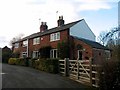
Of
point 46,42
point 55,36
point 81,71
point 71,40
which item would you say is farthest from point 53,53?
point 81,71

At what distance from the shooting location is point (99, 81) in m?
14.5

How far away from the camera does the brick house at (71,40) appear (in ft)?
110

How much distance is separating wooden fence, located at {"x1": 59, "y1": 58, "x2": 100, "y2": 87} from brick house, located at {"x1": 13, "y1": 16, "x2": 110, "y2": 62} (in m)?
8.11

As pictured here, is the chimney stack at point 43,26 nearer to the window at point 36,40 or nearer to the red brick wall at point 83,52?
the window at point 36,40

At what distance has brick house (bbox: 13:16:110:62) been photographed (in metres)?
33.6

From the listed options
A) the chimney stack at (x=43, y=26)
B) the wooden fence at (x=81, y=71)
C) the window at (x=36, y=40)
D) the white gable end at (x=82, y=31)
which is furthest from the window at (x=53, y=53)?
the wooden fence at (x=81, y=71)

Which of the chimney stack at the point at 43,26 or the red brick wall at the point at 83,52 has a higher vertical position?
the chimney stack at the point at 43,26

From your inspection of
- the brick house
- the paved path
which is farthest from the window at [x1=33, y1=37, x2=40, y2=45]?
the paved path

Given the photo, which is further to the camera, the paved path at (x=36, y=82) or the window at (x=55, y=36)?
→ the window at (x=55, y=36)

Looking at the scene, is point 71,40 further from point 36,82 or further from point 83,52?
point 36,82

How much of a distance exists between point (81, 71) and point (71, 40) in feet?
53.0

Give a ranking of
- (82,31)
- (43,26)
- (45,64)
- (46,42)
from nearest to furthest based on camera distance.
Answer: (45,64), (82,31), (46,42), (43,26)

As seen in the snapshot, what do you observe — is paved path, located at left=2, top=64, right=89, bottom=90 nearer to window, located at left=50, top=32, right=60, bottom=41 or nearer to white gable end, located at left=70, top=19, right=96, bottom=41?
white gable end, located at left=70, top=19, right=96, bottom=41

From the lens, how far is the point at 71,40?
117 ft
